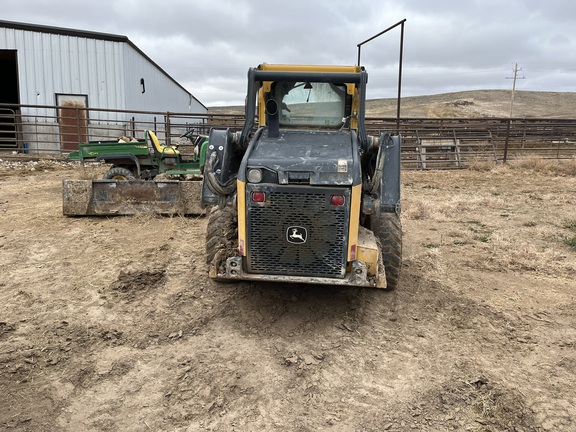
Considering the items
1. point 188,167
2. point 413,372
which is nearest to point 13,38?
point 188,167

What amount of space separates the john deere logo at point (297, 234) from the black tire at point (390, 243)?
3.19 feet

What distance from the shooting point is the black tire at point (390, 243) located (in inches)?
179

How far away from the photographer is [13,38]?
52.9ft

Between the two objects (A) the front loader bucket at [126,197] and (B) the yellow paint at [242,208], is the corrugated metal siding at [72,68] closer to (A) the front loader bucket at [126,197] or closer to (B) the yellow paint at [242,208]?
(A) the front loader bucket at [126,197]

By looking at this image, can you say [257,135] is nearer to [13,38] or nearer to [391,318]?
[391,318]

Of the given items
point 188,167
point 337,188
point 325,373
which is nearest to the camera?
point 325,373

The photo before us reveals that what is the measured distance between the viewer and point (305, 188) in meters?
3.78

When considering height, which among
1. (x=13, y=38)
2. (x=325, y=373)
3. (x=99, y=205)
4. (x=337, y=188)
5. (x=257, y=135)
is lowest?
(x=325, y=373)

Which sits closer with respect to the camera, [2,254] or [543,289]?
[543,289]

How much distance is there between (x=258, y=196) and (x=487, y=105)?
72.9 m

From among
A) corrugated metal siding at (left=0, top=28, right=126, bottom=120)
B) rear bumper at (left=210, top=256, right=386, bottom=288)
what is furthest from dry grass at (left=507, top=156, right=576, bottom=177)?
corrugated metal siding at (left=0, top=28, right=126, bottom=120)

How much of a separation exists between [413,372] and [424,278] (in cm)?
198

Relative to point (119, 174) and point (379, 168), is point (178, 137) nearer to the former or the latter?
point (119, 174)

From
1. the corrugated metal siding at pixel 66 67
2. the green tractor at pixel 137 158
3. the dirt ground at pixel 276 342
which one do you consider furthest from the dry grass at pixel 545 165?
the corrugated metal siding at pixel 66 67
